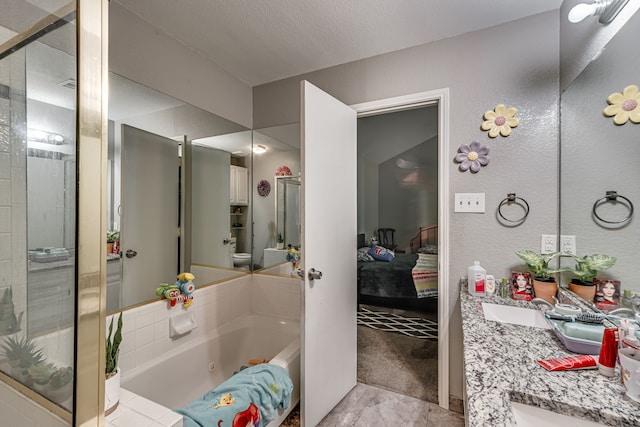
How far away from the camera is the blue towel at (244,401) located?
1.09 meters

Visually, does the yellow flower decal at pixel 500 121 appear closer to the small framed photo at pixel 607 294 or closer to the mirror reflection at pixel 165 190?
the small framed photo at pixel 607 294

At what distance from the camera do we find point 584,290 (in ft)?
4.36

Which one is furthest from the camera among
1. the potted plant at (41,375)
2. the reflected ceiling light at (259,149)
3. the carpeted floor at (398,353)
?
the reflected ceiling light at (259,149)

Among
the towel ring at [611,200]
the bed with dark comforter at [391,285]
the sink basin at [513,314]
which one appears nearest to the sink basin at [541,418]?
the sink basin at [513,314]

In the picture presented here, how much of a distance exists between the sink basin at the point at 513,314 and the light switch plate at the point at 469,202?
0.59m

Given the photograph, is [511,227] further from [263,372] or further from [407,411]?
[263,372]

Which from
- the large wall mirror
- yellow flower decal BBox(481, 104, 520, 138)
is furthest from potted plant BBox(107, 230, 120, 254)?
the large wall mirror

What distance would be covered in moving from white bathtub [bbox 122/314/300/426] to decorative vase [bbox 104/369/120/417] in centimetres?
51

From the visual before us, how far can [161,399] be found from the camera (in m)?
1.64

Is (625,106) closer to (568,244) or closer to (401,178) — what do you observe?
(568,244)

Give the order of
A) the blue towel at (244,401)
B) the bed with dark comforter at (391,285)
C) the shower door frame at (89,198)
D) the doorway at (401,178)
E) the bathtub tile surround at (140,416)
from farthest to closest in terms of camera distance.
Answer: the doorway at (401,178) < the bed with dark comforter at (391,285) < the blue towel at (244,401) < the bathtub tile surround at (140,416) < the shower door frame at (89,198)

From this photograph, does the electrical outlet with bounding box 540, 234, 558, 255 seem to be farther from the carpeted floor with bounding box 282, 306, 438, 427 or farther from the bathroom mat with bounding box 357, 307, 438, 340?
the bathroom mat with bounding box 357, 307, 438, 340

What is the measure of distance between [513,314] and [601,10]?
1.37 metres

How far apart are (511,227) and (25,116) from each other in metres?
2.17
